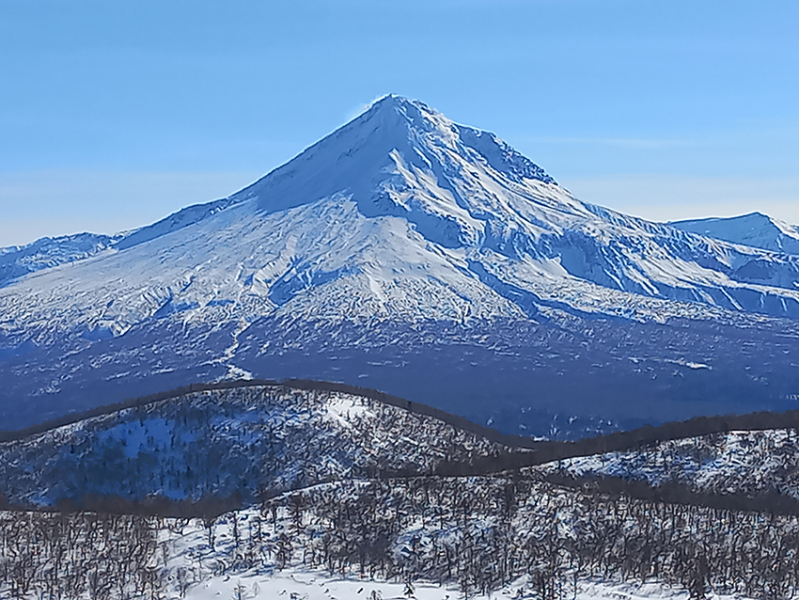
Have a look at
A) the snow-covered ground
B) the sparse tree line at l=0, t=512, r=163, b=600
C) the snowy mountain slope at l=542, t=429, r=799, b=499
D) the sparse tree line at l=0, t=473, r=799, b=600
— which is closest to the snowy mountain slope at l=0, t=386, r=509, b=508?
the snowy mountain slope at l=542, t=429, r=799, b=499

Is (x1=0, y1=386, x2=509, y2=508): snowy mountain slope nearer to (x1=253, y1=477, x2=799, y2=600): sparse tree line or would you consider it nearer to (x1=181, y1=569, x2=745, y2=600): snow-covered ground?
(x1=253, y1=477, x2=799, y2=600): sparse tree line

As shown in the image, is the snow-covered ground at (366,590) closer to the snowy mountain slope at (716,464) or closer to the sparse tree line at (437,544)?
the sparse tree line at (437,544)

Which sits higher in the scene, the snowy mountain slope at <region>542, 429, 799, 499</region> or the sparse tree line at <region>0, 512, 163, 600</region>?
the sparse tree line at <region>0, 512, 163, 600</region>

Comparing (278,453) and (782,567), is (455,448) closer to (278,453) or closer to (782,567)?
(278,453)

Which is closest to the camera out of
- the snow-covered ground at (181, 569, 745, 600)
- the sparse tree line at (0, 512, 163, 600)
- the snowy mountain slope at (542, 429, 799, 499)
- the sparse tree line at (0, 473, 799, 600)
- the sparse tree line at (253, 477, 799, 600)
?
the snow-covered ground at (181, 569, 745, 600)

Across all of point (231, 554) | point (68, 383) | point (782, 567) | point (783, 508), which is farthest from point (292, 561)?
point (68, 383)
